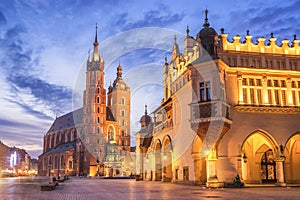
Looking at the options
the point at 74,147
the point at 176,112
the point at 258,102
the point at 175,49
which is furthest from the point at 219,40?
the point at 74,147

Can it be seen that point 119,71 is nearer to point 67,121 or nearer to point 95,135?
point 67,121

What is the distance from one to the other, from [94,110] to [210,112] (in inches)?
3460

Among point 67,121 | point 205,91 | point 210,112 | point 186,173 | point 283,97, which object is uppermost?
point 67,121

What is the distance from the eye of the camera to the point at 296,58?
111ft

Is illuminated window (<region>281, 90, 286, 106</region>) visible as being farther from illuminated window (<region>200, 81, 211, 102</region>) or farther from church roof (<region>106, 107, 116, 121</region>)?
church roof (<region>106, 107, 116, 121</region>)

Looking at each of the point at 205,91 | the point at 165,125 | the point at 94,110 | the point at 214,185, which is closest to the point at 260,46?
the point at 205,91

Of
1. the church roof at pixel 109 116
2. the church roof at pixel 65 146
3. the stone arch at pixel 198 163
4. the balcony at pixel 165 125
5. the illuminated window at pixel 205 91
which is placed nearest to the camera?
the illuminated window at pixel 205 91

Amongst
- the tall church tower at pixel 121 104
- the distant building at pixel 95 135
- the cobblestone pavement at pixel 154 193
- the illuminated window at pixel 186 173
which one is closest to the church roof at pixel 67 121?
the distant building at pixel 95 135

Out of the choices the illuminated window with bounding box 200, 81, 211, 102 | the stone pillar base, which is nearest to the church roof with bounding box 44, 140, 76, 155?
the illuminated window with bounding box 200, 81, 211, 102

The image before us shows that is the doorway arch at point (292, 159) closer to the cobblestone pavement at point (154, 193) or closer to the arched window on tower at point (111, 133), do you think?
the cobblestone pavement at point (154, 193)

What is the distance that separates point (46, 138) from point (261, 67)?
430 feet

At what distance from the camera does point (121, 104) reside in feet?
434

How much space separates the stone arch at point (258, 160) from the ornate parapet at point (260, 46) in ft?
28.5

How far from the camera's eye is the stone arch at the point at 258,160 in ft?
113
